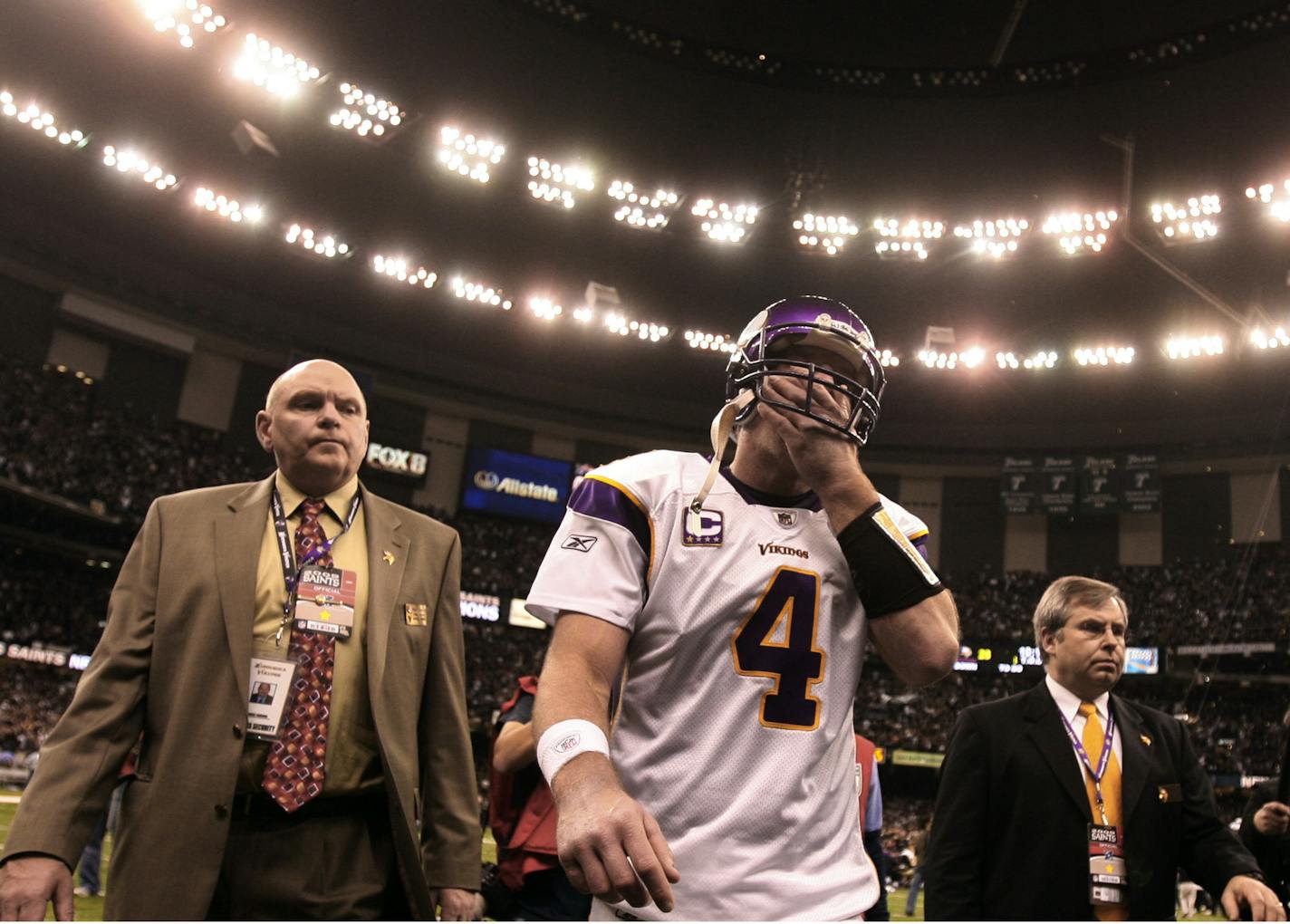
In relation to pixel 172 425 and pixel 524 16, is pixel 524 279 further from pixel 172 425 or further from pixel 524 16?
pixel 172 425

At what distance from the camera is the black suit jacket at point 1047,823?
3.28 meters

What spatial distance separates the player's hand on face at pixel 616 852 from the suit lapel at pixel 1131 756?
2.60m

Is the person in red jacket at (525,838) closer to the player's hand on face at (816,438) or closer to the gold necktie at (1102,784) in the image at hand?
the gold necktie at (1102,784)

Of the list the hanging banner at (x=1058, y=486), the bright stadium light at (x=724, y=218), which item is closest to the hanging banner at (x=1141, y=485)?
the hanging banner at (x=1058, y=486)

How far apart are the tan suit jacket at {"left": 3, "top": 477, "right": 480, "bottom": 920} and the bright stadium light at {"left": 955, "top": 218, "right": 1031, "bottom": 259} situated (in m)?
22.6

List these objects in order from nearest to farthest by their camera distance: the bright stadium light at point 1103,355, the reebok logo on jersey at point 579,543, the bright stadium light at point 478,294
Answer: the reebok logo on jersey at point 579,543 → the bright stadium light at point 1103,355 → the bright stadium light at point 478,294

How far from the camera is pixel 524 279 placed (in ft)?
85.3

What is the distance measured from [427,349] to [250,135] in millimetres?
9034

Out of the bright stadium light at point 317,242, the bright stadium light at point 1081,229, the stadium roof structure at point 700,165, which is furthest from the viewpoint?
the bright stadium light at point 317,242

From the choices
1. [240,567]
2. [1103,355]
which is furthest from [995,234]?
[240,567]

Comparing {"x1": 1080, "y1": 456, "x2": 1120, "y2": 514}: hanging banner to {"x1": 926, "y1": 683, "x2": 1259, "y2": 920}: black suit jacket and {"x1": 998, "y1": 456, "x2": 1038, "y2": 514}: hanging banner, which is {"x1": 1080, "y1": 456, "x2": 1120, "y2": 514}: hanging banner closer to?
{"x1": 998, "y1": 456, "x2": 1038, "y2": 514}: hanging banner

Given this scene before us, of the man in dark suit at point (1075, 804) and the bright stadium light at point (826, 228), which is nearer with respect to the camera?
the man in dark suit at point (1075, 804)

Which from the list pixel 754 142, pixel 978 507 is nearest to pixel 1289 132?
pixel 754 142

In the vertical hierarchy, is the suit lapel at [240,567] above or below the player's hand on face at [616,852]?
above
